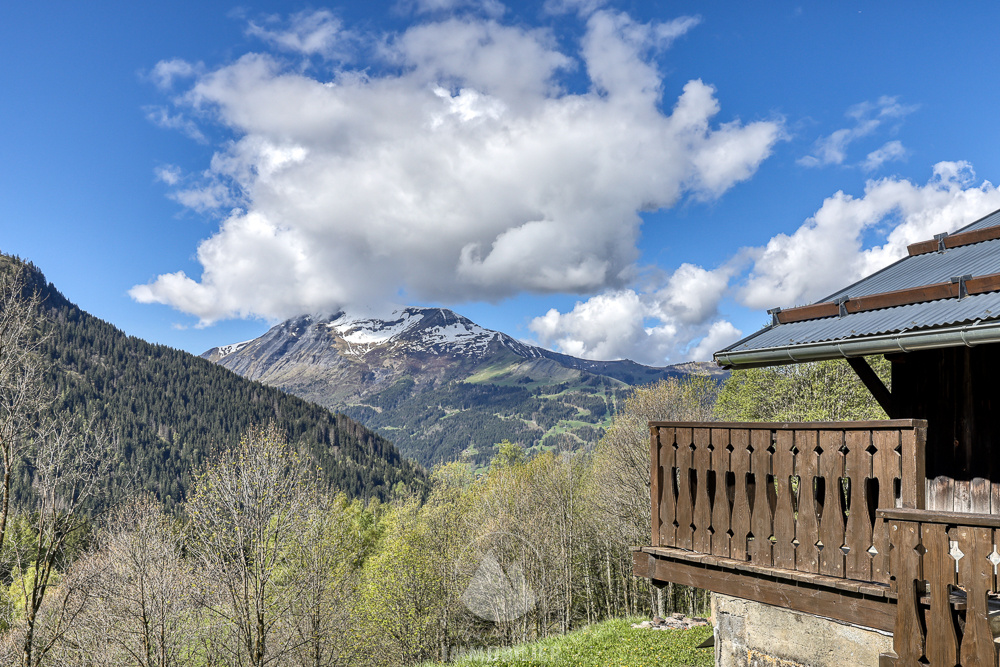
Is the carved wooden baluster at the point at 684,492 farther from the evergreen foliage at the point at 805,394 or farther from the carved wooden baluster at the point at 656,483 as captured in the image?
the evergreen foliage at the point at 805,394

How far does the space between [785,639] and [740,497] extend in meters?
1.50

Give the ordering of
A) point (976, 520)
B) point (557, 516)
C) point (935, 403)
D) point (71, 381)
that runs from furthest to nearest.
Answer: point (71, 381) < point (557, 516) < point (935, 403) < point (976, 520)

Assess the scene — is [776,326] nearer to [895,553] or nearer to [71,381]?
[895,553]

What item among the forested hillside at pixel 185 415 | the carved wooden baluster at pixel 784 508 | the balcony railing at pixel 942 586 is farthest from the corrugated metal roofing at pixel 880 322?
the forested hillside at pixel 185 415

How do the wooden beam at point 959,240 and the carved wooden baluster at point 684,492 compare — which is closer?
the carved wooden baluster at point 684,492

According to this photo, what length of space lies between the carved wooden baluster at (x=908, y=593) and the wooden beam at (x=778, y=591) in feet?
0.87

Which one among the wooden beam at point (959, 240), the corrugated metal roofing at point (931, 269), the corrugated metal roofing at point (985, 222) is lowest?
the corrugated metal roofing at point (931, 269)

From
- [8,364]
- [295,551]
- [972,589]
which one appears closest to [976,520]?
[972,589]

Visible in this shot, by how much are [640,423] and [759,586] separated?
94.1 ft

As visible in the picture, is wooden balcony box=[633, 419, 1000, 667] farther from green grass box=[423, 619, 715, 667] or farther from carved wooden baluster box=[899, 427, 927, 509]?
green grass box=[423, 619, 715, 667]

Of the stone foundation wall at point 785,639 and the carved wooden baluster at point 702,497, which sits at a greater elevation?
the carved wooden baluster at point 702,497

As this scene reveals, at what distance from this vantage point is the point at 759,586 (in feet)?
19.0

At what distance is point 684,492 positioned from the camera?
645 centimetres

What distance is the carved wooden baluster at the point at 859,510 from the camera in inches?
200
